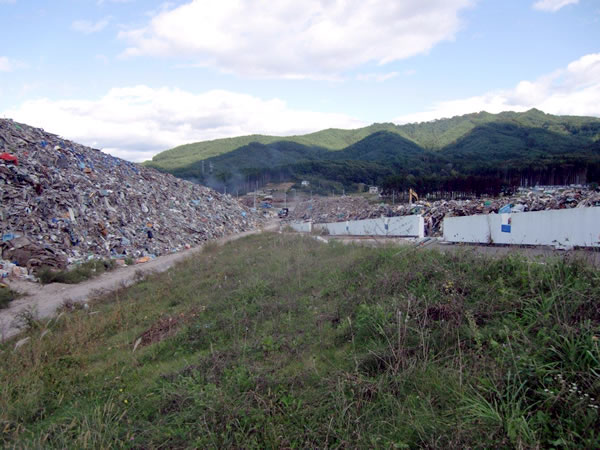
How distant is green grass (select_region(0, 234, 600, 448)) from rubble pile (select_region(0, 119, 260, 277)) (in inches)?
347

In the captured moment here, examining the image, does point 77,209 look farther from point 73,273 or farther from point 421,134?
point 421,134

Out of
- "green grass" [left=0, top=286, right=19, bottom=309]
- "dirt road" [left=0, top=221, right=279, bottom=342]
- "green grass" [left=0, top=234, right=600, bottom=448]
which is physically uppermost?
"green grass" [left=0, top=234, right=600, bottom=448]

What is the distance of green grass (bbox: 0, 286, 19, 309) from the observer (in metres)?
8.33

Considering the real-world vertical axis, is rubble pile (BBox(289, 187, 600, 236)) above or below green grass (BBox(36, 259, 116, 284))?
above

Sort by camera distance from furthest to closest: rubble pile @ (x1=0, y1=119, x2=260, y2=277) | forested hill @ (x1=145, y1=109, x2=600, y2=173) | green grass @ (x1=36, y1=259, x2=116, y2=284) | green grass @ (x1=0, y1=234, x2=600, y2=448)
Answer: forested hill @ (x1=145, y1=109, x2=600, y2=173)
rubble pile @ (x1=0, y1=119, x2=260, y2=277)
green grass @ (x1=36, y1=259, x2=116, y2=284)
green grass @ (x1=0, y1=234, x2=600, y2=448)

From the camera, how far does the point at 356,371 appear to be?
117 inches

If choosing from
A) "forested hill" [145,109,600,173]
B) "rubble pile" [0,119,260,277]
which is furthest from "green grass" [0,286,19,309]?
"forested hill" [145,109,600,173]

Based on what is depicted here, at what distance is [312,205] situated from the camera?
38.2m

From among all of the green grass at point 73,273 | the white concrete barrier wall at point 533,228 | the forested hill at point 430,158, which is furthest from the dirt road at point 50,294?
the forested hill at point 430,158

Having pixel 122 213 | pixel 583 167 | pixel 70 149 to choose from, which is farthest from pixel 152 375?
pixel 583 167

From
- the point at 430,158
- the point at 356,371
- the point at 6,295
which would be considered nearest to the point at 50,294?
the point at 6,295

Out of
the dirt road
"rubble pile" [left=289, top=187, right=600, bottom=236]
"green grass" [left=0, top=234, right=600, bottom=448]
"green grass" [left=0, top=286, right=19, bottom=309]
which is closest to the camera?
"green grass" [left=0, top=234, right=600, bottom=448]

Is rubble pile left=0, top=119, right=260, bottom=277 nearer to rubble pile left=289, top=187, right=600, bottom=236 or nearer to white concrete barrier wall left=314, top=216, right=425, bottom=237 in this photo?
white concrete barrier wall left=314, top=216, right=425, bottom=237

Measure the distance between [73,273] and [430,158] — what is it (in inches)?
3229
